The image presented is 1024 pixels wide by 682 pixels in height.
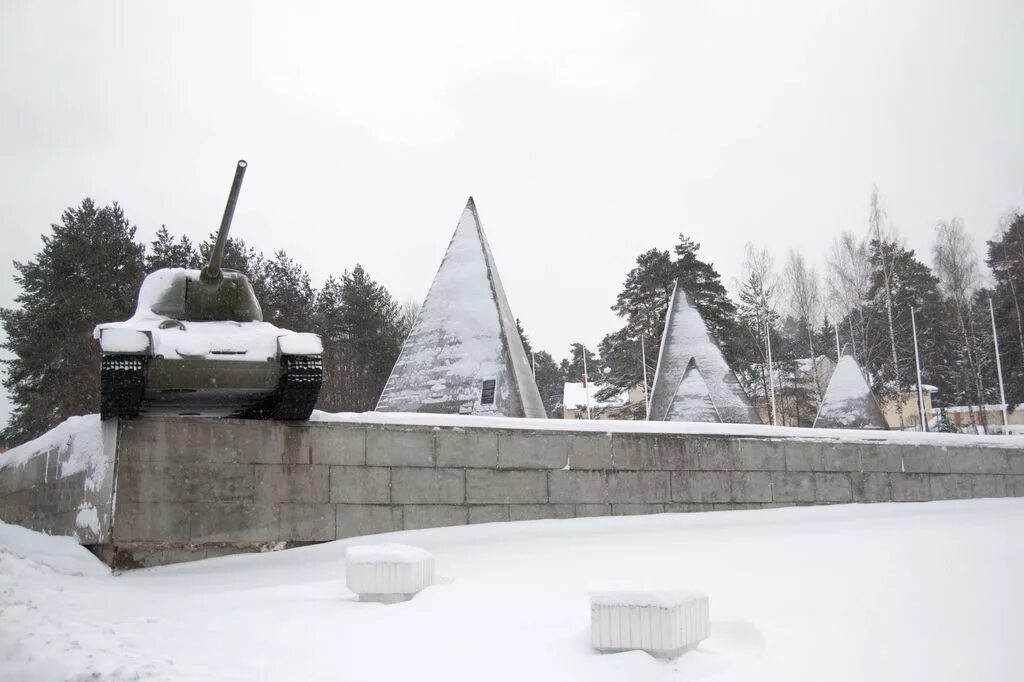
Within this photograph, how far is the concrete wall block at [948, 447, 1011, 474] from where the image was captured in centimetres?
1011

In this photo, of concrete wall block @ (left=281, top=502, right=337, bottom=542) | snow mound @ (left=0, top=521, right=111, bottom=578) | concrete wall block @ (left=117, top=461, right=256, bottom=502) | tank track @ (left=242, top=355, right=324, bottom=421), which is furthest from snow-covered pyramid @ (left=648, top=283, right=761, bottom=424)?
snow mound @ (left=0, top=521, right=111, bottom=578)

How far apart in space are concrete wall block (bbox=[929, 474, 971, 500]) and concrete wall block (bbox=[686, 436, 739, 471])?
281 cm

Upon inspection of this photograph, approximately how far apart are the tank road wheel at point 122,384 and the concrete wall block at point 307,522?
142cm

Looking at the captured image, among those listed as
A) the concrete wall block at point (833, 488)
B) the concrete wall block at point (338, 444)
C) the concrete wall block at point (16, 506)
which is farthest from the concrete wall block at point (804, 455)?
the concrete wall block at point (16, 506)

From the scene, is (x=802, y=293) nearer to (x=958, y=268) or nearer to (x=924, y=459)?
(x=958, y=268)

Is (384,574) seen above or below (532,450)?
below

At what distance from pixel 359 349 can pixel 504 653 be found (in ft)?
97.5

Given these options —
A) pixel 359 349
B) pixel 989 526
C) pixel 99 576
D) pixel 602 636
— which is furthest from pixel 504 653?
pixel 359 349

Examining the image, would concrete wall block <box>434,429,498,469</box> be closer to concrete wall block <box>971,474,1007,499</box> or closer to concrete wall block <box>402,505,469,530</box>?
concrete wall block <box>402,505,469,530</box>

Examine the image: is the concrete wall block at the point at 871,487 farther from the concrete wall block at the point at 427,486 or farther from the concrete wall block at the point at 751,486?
the concrete wall block at the point at 427,486

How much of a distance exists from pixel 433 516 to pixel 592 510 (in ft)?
4.83

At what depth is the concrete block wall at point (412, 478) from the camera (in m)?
6.85

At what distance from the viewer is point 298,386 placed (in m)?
7.14

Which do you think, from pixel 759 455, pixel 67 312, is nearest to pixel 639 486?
pixel 759 455
